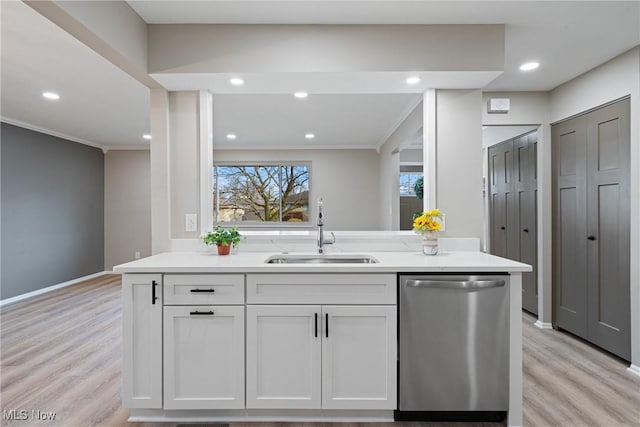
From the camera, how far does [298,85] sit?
2.24 metres

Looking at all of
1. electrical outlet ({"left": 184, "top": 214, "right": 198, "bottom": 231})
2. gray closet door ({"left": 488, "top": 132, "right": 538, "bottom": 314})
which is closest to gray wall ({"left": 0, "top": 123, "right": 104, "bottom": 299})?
electrical outlet ({"left": 184, "top": 214, "right": 198, "bottom": 231})

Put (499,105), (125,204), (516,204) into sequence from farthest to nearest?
(125,204) < (516,204) < (499,105)

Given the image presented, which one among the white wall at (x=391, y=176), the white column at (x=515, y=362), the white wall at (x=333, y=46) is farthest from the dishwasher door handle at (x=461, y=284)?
the white wall at (x=391, y=176)

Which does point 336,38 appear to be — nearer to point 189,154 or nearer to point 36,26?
point 189,154

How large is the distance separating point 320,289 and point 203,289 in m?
0.63

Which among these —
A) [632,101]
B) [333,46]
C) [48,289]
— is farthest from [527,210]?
[48,289]

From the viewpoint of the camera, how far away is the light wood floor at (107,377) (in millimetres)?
1873

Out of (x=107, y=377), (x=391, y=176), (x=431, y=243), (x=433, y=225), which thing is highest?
(x=391, y=176)

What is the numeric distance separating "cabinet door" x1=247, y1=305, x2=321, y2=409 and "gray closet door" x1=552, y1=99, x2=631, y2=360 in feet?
8.21

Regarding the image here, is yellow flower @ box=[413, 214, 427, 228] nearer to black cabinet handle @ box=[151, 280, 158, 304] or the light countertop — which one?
the light countertop

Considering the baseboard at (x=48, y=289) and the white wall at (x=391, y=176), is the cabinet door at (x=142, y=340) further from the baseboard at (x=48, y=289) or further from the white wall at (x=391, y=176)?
the baseboard at (x=48, y=289)

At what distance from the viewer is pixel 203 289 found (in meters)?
1.73

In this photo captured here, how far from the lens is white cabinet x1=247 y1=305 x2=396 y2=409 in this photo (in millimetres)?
1720

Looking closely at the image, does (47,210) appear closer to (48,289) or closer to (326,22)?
(48,289)
